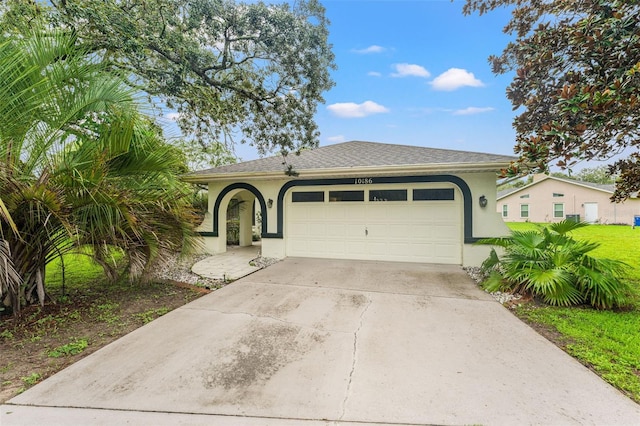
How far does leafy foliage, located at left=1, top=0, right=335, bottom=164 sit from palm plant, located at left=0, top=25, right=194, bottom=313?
0.85m

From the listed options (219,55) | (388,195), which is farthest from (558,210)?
(219,55)

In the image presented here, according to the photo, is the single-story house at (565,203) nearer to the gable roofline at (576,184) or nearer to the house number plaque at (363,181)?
the gable roofline at (576,184)

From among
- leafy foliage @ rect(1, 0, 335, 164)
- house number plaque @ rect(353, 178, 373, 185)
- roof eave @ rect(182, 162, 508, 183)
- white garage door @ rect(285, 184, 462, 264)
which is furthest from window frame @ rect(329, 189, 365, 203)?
leafy foliage @ rect(1, 0, 335, 164)

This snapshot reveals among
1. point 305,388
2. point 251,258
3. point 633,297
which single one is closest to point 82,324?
point 305,388

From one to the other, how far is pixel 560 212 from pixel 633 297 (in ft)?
97.7

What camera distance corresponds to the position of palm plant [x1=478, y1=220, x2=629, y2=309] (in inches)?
190

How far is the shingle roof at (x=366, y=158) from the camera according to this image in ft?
26.4

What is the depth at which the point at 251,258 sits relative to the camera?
30.9ft

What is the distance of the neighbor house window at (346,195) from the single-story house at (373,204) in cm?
3

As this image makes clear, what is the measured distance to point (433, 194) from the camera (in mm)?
8453

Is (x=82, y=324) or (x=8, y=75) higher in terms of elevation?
(x=8, y=75)

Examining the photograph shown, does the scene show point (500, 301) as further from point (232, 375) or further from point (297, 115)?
point (297, 115)

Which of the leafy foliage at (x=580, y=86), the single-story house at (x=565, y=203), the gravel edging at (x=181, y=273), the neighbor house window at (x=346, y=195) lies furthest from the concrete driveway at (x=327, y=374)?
the single-story house at (x=565, y=203)

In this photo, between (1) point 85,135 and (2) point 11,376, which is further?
(1) point 85,135
